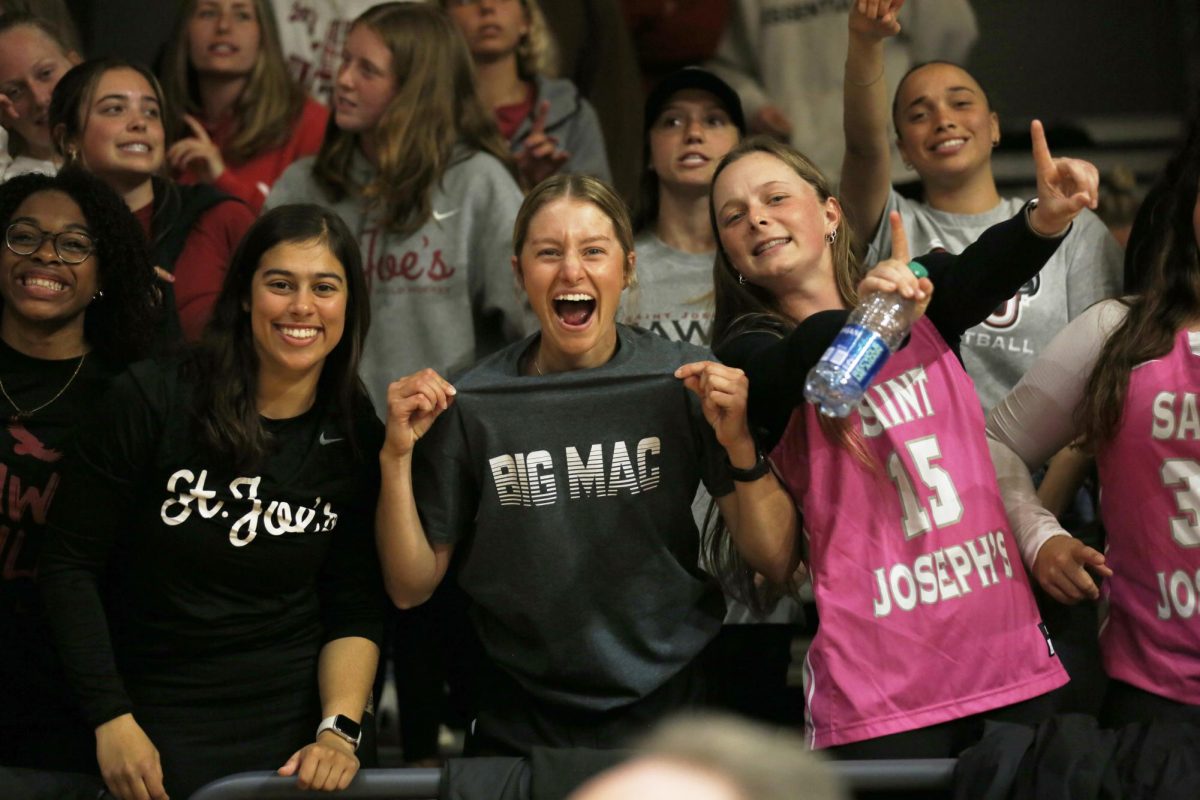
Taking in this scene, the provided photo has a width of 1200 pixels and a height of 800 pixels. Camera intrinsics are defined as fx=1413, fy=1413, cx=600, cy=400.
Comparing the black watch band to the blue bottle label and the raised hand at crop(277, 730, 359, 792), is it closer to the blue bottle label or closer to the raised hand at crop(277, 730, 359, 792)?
the blue bottle label

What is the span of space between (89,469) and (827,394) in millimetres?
1412

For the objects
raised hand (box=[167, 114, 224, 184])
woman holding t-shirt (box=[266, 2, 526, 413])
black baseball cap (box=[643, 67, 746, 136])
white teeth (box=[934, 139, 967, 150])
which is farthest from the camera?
raised hand (box=[167, 114, 224, 184])

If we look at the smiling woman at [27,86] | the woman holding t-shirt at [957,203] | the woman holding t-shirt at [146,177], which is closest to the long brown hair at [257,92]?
the smiling woman at [27,86]

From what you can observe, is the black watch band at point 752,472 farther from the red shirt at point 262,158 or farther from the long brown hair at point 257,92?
the long brown hair at point 257,92

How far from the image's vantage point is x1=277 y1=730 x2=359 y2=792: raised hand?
2.47m

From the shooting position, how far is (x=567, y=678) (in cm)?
264

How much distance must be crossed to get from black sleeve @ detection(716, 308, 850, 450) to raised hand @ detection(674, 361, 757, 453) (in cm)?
4

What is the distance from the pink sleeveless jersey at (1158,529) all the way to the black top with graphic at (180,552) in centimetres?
149

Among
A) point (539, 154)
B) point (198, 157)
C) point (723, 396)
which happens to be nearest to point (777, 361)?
point (723, 396)

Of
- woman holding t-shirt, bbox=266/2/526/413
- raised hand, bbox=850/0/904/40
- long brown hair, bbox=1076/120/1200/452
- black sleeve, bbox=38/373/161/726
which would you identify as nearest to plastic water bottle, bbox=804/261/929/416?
long brown hair, bbox=1076/120/1200/452

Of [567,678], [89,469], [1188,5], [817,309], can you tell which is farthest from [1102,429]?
[1188,5]

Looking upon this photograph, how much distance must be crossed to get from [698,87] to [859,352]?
1.70m

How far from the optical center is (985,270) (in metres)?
2.47

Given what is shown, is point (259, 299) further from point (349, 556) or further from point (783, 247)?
point (783, 247)
